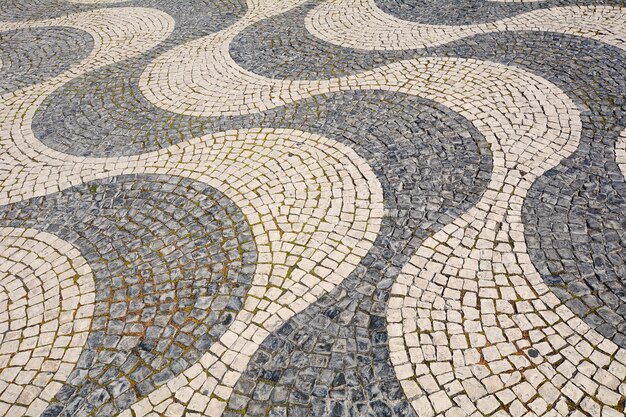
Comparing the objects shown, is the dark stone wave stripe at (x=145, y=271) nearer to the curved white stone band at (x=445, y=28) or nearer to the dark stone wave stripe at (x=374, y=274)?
the dark stone wave stripe at (x=374, y=274)

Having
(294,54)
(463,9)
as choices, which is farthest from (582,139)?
(294,54)

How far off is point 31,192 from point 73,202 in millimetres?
807

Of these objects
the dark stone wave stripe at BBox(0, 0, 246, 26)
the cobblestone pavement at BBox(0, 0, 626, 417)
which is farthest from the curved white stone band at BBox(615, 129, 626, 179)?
the dark stone wave stripe at BBox(0, 0, 246, 26)

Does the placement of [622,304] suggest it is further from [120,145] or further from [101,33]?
[101,33]

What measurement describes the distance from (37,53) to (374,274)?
948 centimetres

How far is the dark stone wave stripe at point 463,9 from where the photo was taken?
10672 millimetres

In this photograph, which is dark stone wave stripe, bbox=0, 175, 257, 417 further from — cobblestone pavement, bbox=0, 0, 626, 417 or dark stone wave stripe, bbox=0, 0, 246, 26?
dark stone wave stripe, bbox=0, 0, 246, 26

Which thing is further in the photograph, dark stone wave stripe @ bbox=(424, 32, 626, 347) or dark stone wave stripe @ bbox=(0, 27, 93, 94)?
dark stone wave stripe @ bbox=(0, 27, 93, 94)

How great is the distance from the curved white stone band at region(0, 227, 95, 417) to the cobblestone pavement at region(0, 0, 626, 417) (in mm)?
24

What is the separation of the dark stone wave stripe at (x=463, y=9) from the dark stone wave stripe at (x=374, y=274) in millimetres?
3508

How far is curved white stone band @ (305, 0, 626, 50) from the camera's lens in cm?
985

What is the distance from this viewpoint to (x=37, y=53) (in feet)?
36.0

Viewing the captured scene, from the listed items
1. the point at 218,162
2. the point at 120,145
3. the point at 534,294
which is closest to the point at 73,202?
the point at 120,145

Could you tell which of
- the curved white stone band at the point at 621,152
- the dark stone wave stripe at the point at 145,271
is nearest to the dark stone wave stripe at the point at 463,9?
the curved white stone band at the point at 621,152
